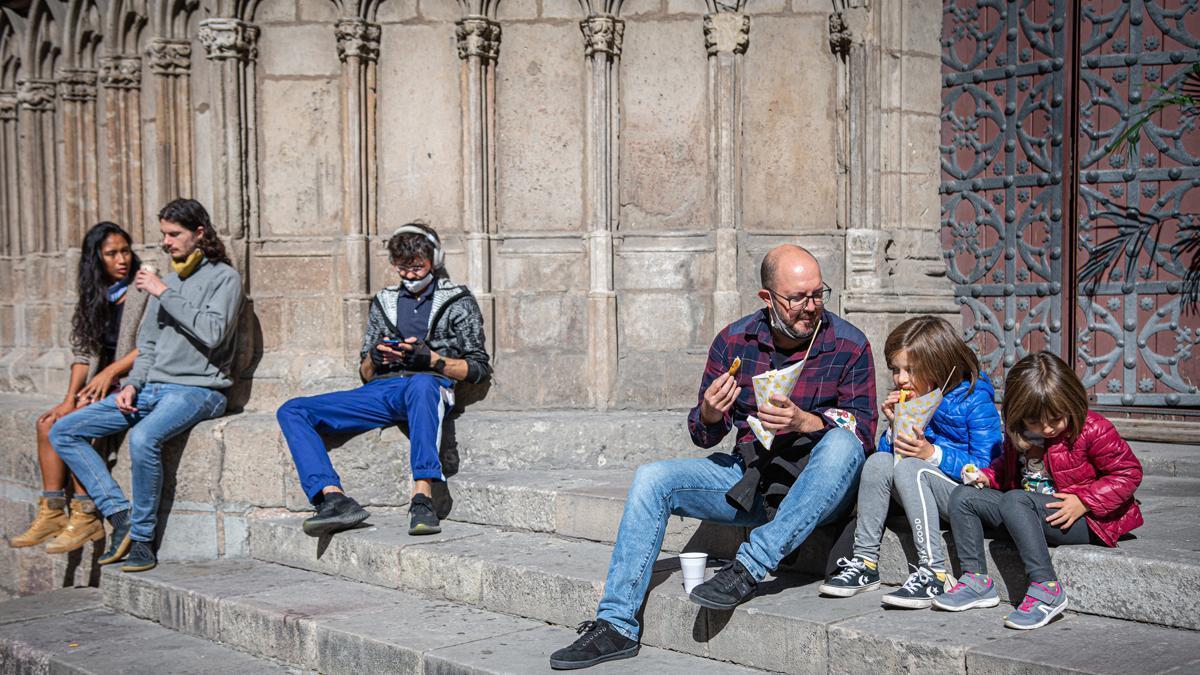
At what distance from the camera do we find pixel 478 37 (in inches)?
285

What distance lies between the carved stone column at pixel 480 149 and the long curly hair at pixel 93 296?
86.2 inches

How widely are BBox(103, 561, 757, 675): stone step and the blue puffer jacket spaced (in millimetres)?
1139

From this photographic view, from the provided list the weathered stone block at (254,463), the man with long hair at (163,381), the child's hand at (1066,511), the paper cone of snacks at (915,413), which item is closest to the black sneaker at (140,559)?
the man with long hair at (163,381)

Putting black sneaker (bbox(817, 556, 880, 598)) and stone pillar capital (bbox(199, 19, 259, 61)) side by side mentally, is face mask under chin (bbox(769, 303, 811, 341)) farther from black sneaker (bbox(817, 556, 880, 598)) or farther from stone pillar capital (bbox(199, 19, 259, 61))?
stone pillar capital (bbox(199, 19, 259, 61))

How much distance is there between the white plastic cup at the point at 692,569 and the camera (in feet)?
14.0

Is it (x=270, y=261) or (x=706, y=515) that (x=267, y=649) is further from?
(x=270, y=261)

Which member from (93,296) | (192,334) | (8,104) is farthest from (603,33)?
(8,104)

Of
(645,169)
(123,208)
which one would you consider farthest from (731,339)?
(123,208)

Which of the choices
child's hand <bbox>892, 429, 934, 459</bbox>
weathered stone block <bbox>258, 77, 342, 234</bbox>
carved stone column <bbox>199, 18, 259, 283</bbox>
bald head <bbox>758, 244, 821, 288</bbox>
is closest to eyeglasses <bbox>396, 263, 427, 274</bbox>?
weathered stone block <bbox>258, 77, 342, 234</bbox>

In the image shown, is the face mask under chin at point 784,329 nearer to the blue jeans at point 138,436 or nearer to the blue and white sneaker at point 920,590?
the blue and white sneaker at point 920,590

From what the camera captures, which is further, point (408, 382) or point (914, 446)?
point (408, 382)

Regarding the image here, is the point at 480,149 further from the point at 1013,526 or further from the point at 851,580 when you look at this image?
the point at 1013,526

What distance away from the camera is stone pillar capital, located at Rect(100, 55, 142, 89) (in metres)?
8.01

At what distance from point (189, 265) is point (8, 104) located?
4.16 meters
